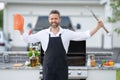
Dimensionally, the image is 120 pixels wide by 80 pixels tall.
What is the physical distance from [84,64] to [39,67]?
2.68ft

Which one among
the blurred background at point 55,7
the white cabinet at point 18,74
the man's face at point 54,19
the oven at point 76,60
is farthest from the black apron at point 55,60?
the blurred background at point 55,7

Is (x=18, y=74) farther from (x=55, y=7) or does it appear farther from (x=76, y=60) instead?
(x=55, y=7)

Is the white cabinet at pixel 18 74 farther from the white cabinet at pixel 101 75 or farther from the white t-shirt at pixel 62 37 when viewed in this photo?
the white t-shirt at pixel 62 37

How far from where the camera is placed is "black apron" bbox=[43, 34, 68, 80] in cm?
531

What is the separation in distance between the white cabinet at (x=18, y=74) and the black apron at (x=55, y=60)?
92.4 inches

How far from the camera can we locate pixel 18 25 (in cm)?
546

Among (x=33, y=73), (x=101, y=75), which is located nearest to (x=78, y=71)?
(x=101, y=75)

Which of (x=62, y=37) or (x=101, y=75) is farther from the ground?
(x=62, y=37)

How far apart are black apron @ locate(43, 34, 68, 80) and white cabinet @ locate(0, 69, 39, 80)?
7.70 feet

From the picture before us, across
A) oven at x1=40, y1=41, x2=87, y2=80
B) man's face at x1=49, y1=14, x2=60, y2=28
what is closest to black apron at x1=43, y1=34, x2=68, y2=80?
man's face at x1=49, y1=14, x2=60, y2=28

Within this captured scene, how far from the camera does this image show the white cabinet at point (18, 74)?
7.70 metres

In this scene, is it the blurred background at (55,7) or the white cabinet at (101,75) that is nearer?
the white cabinet at (101,75)

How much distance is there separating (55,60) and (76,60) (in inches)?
101

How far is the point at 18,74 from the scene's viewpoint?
7.76 meters
